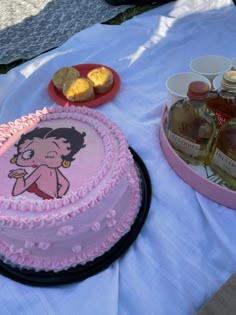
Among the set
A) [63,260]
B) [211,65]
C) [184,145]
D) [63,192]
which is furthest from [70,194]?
[211,65]

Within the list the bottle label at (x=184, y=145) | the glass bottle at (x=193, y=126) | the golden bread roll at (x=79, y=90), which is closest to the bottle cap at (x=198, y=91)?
the glass bottle at (x=193, y=126)

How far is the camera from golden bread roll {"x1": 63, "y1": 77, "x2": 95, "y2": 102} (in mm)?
989

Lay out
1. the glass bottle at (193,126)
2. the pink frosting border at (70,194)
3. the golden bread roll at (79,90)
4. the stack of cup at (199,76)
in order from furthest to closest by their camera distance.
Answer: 1. the golden bread roll at (79,90)
2. the stack of cup at (199,76)
3. the glass bottle at (193,126)
4. the pink frosting border at (70,194)

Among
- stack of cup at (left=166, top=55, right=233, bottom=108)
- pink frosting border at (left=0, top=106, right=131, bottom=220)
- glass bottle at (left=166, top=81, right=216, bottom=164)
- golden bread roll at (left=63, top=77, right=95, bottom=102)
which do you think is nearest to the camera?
pink frosting border at (left=0, top=106, right=131, bottom=220)

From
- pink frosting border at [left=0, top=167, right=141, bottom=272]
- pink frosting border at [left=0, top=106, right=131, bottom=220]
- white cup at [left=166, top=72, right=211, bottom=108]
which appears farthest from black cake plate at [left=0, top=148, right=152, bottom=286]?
white cup at [left=166, top=72, right=211, bottom=108]

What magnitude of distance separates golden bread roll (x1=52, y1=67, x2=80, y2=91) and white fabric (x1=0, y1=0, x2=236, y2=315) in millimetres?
71

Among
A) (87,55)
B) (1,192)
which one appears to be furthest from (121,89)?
(1,192)

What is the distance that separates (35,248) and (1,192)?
0.12 meters

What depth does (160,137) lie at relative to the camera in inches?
35.2

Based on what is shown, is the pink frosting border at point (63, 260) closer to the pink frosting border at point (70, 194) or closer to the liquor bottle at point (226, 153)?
the pink frosting border at point (70, 194)

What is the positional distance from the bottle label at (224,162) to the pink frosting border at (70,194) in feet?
0.65

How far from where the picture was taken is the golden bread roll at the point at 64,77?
40.7 inches

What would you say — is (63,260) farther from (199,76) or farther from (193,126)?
(199,76)

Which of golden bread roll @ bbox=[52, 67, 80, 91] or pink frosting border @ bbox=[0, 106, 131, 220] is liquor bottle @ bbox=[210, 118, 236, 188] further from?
golden bread roll @ bbox=[52, 67, 80, 91]
